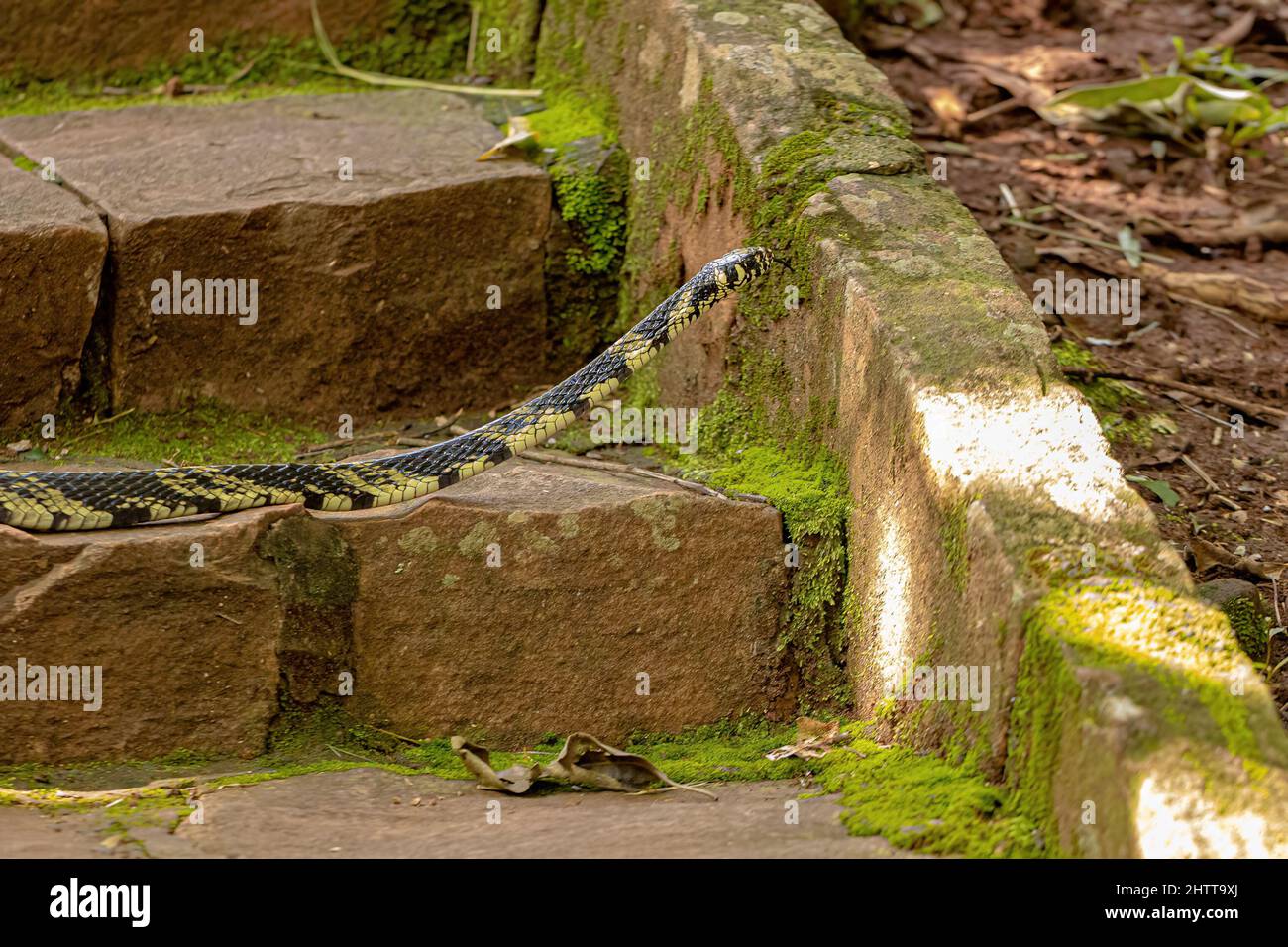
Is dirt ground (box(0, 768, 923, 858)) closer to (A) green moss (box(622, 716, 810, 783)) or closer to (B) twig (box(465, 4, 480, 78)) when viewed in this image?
(A) green moss (box(622, 716, 810, 783))

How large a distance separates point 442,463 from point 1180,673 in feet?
7.87

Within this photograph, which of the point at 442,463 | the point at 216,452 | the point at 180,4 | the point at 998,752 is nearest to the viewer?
the point at 998,752

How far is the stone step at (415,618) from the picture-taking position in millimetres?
3742

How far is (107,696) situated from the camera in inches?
148

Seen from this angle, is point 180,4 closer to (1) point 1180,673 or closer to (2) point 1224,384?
(2) point 1224,384

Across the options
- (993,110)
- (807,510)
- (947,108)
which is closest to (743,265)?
(807,510)

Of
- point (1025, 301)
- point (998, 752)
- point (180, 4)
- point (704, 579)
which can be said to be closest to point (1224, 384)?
point (1025, 301)

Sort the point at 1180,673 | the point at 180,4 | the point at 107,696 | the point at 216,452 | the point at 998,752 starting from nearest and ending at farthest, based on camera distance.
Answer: the point at 1180,673 < the point at 998,752 < the point at 107,696 < the point at 216,452 < the point at 180,4

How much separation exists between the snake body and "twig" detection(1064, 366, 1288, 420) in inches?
53.8

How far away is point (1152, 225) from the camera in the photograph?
612 cm

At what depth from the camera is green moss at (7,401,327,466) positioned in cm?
492

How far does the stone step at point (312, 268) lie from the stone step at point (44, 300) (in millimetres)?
54

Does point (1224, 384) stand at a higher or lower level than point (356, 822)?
higher

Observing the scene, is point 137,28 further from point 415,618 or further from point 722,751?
point 722,751
